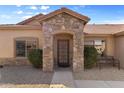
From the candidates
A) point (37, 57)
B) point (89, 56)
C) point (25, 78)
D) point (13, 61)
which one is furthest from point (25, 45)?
point (25, 78)

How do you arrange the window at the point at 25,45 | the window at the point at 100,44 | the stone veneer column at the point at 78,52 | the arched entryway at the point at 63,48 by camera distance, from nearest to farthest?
the stone veneer column at the point at 78,52, the arched entryway at the point at 63,48, the window at the point at 25,45, the window at the point at 100,44

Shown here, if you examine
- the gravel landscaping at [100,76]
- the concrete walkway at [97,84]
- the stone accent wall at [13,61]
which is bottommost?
the concrete walkway at [97,84]

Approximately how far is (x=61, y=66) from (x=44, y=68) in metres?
2.98

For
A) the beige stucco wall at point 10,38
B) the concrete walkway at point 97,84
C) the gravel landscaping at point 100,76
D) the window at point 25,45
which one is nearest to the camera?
the concrete walkway at point 97,84

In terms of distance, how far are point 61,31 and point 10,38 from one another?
6.03 m

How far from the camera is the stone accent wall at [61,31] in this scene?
53.0 ft

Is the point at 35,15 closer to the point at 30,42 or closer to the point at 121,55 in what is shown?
the point at 30,42

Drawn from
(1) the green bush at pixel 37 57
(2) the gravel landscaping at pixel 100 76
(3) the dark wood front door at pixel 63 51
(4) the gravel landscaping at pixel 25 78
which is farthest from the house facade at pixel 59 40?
(4) the gravel landscaping at pixel 25 78

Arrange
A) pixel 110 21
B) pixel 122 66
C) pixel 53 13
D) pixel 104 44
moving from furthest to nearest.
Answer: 1. pixel 110 21
2. pixel 104 44
3. pixel 122 66
4. pixel 53 13

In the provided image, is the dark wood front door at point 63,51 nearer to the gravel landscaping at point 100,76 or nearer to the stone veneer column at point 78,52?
the stone veneer column at point 78,52

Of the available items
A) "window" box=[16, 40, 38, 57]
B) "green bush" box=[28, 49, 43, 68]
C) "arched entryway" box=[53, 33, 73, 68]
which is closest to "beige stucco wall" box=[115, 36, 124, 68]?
"arched entryway" box=[53, 33, 73, 68]

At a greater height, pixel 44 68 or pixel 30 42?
pixel 30 42

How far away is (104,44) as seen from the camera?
2172cm

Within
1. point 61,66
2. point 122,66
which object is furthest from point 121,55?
point 61,66
